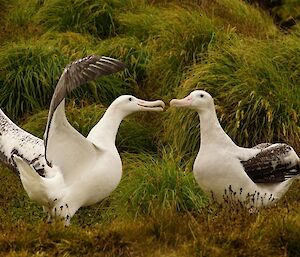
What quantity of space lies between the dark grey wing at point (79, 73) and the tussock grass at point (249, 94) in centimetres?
233

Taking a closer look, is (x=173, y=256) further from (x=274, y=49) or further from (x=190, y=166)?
(x=274, y=49)

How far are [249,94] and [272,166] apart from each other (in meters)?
1.98

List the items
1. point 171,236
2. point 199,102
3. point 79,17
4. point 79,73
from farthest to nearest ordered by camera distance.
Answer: point 79,17, point 199,102, point 79,73, point 171,236

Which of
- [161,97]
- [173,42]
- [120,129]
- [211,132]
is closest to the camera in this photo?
[211,132]

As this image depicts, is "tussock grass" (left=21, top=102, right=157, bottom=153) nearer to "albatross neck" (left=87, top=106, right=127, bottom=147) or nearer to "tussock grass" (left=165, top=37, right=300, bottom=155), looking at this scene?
"tussock grass" (left=165, top=37, right=300, bottom=155)

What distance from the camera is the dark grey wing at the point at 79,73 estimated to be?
7039 mm

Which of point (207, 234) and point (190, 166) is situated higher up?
point (207, 234)

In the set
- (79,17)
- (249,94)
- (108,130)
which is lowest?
(79,17)

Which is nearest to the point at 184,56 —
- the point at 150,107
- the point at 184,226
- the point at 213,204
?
the point at 150,107

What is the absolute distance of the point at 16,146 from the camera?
8125mm

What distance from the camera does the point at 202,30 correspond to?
11.3 metres

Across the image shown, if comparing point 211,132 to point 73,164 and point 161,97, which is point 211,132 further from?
point 161,97

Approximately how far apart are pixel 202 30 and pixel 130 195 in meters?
3.53

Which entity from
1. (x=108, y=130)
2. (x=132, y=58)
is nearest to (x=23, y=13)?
(x=132, y=58)
